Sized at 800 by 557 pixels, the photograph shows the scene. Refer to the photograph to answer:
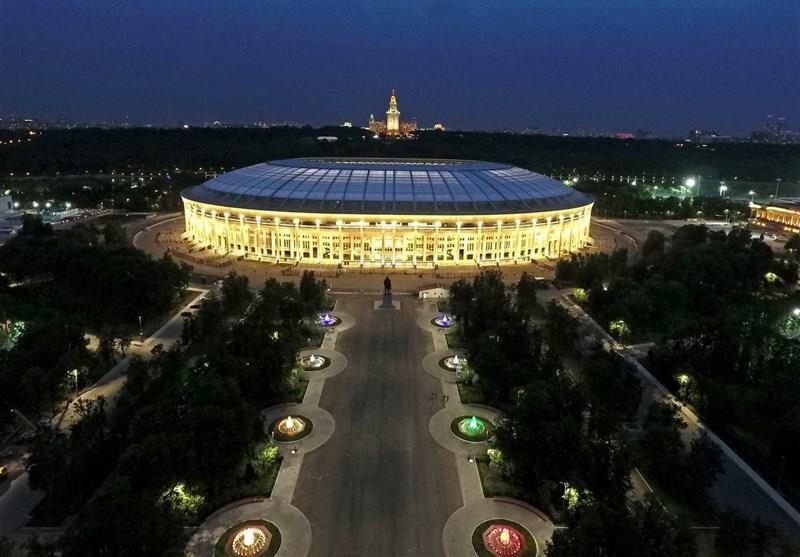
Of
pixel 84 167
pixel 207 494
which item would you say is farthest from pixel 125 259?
pixel 84 167

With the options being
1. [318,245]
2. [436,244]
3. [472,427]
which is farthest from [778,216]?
[472,427]

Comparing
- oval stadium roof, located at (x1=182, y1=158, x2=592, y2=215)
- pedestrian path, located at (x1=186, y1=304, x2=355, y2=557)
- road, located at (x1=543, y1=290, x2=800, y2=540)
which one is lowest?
road, located at (x1=543, y1=290, x2=800, y2=540)

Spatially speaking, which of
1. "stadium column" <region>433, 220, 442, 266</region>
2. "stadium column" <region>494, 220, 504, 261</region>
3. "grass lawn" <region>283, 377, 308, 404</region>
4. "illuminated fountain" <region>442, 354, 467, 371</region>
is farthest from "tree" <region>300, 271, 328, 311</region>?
"stadium column" <region>494, 220, 504, 261</region>

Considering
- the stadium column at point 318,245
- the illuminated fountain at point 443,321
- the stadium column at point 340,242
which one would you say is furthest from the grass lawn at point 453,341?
the stadium column at point 318,245

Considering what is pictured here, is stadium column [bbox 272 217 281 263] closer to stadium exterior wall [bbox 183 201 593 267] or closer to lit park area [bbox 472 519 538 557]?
stadium exterior wall [bbox 183 201 593 267]

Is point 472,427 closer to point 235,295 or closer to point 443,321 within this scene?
point 443,321

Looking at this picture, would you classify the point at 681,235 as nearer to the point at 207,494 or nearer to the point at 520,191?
the point at 520,191
